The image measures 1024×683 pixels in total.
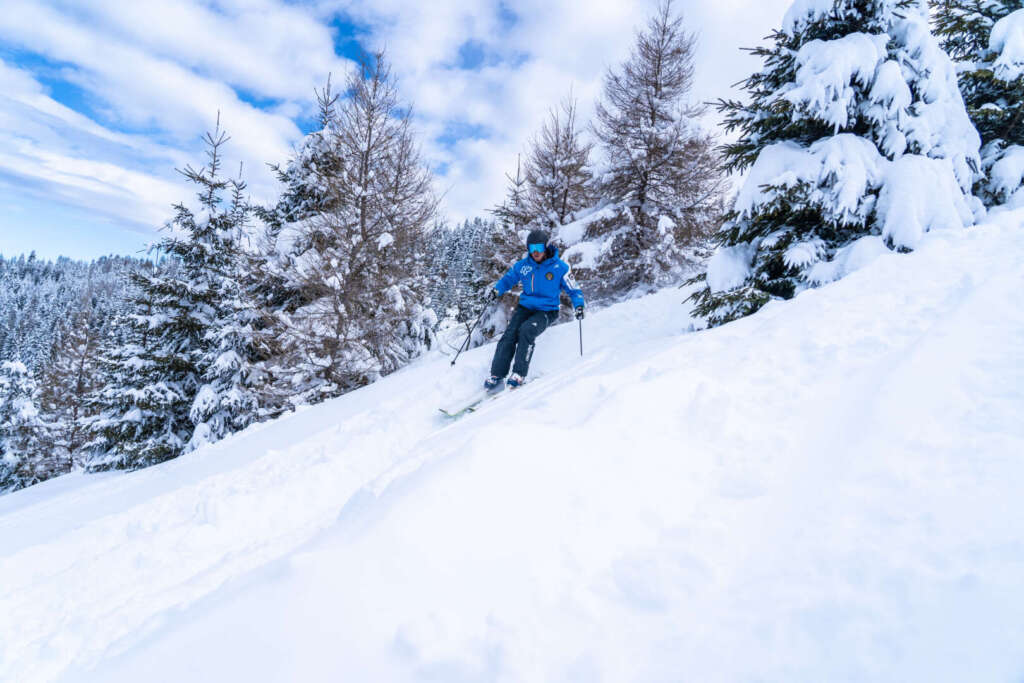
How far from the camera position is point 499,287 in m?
6.91

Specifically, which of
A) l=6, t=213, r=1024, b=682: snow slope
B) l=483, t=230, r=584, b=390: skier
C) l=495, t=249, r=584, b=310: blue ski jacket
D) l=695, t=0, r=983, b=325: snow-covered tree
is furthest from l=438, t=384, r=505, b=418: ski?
l=695, t=0, r=983, b=325: snow-covered tree

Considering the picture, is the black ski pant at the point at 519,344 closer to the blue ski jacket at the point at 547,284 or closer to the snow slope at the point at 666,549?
the blue ski jacket at the point at 547,284

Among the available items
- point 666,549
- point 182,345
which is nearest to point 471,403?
point 666,549

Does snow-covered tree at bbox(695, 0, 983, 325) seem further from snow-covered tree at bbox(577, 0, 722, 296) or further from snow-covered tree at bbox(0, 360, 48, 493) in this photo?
snow-covered tree at bbox(0, 360, 48, 493)

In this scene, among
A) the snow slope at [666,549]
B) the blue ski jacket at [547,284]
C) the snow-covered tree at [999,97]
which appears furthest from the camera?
the blue ski jacket at [547,284]

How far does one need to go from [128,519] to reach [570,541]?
15.6ft

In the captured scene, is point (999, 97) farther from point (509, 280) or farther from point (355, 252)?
point (355, 252)

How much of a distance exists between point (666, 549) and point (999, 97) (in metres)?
10.1

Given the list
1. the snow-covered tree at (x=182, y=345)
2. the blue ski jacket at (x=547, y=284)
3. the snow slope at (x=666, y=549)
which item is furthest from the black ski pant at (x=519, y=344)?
the snow-covered tree at (x=182, y=345)

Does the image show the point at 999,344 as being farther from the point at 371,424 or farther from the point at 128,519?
the point at 128,519

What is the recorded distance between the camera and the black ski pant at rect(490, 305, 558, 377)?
6320mm

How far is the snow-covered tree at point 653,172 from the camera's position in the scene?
1200 cm

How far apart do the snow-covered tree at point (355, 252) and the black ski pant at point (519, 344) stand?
608 cm

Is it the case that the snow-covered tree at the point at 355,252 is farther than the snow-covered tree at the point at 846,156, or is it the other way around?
the snow-covered tree at the point at 355,252
